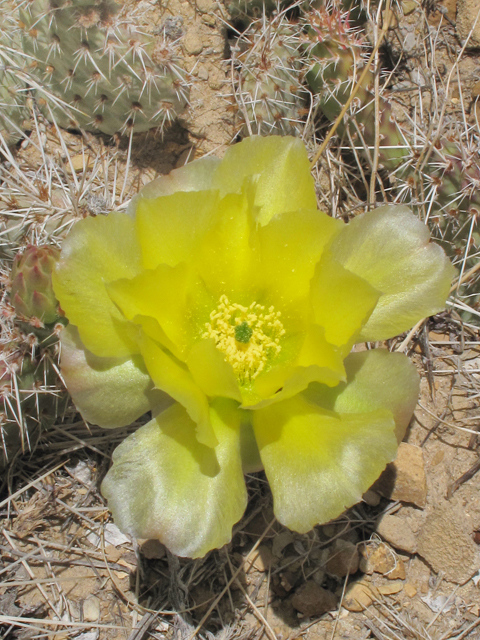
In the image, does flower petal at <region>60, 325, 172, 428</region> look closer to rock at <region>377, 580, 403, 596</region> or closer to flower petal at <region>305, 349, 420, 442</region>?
flower petal at <region>305, 349, 420, 442</region>

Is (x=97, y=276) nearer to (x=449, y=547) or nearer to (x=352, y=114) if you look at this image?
(x=352, y=114)

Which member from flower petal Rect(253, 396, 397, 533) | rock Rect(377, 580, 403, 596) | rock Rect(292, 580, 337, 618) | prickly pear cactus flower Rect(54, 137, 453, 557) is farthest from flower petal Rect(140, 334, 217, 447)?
rock Rect(377, 580, 403, 596)

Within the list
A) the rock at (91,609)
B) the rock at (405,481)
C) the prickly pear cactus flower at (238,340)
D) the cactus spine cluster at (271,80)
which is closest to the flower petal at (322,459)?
the prickly pear cactus flower at (238,340)

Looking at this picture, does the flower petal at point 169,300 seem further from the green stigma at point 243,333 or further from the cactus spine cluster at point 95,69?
the cactus spine cluster at point 95,69

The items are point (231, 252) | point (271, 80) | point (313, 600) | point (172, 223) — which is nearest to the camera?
point (172, 223)

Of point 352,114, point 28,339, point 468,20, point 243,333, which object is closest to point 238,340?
point 243,333

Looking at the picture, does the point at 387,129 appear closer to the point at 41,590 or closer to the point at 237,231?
the point at 237,231
